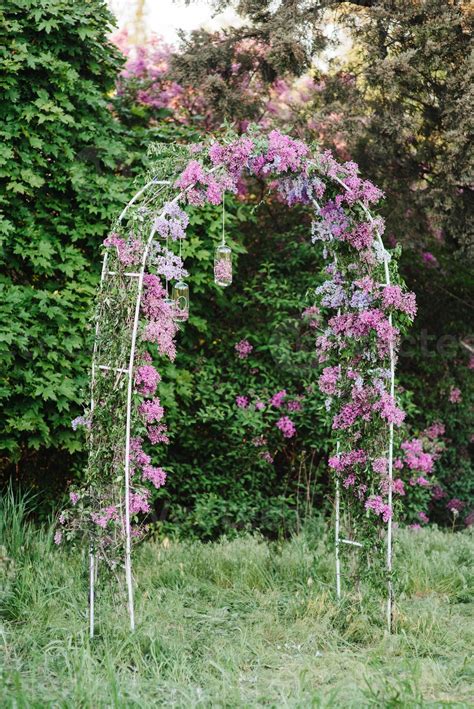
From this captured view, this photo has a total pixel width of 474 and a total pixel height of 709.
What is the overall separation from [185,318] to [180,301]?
0.11 m

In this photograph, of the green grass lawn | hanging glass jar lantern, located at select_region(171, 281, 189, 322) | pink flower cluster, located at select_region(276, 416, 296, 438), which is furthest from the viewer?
pink flower cluster, located at select_region(276, 416, 296, 438)

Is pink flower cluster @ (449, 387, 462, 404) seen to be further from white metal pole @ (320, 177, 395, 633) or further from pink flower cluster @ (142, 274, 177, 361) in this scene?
pink flower cluster @ (142, 274, 177, 361)

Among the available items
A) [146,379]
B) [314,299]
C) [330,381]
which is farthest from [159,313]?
[330,381]

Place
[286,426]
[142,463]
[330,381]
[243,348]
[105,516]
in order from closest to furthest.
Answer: [105,516], [142,463], [330,381], [286,426], [243,348]

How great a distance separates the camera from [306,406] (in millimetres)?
7121

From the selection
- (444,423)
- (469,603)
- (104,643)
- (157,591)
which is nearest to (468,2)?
(444,423)

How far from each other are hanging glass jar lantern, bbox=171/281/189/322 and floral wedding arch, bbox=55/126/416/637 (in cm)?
1

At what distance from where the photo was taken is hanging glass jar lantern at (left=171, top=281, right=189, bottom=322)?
4477mm

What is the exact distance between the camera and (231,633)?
4441 millimetres

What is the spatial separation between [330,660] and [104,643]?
3.88ft

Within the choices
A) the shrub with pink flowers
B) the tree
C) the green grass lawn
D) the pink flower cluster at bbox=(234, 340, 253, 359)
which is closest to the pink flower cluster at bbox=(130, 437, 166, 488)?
the shrub with pink flowers

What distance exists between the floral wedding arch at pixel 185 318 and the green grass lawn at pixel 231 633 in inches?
8.9

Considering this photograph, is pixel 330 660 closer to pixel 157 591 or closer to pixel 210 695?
pixel 210 695

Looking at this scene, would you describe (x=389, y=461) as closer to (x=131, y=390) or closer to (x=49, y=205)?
(x=131, y=390)
